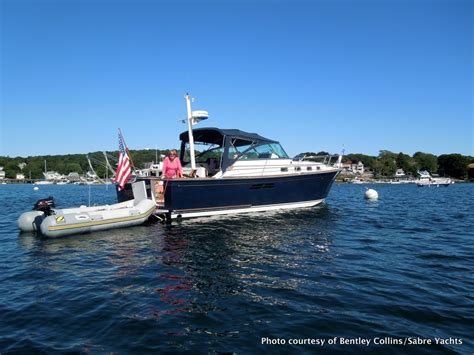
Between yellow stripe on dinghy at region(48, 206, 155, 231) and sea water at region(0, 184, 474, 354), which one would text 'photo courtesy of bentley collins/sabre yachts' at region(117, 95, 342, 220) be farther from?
sea water at region(0, 184, 474, 354)

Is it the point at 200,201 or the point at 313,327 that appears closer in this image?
the point at 313,327

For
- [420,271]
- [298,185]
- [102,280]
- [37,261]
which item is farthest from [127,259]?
[298,185]

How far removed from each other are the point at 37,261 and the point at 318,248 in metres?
7.25

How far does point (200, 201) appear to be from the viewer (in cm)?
1427

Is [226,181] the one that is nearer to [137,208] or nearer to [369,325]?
[137,208]

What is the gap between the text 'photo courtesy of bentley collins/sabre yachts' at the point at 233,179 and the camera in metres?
14.0

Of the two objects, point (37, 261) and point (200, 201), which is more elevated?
point (200, 201)

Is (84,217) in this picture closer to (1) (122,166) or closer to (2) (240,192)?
(1) (122,166)

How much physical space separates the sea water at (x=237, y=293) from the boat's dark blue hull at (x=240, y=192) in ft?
9.59

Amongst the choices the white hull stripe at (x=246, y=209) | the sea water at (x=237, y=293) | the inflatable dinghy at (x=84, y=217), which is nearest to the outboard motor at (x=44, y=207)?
the inflatable dinghy at (x=84, y=217)

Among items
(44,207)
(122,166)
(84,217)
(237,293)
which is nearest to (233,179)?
(122,166)

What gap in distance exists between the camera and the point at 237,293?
235 inches

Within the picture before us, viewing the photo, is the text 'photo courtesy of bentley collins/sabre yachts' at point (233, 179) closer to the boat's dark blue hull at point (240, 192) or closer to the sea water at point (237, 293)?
the boat's dark blue hull at point (240, 192)

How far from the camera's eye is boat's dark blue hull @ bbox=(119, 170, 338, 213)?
45.0 feet
